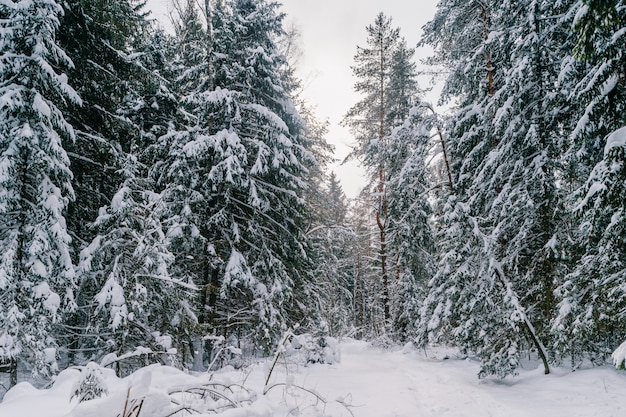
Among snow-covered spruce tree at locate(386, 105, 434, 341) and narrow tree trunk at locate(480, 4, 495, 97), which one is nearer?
narrow tree trunk at locate(480, 4, 495, 97)

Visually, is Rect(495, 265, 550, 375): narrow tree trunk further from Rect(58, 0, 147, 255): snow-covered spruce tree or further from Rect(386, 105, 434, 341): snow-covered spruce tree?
Rect(58, 0, 147, 255): snow-covered spruce tree

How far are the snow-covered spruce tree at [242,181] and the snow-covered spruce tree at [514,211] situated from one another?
16.9 ft

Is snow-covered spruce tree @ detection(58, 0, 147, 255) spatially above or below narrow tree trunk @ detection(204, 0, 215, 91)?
below

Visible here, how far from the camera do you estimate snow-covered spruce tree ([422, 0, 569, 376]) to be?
754 centimetres

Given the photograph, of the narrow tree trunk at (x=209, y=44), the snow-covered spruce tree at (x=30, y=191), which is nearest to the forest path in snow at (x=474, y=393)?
the snow-covered spruce tree at (x=30, y=191)

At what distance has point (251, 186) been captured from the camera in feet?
33.6

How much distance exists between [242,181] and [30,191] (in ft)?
15.9

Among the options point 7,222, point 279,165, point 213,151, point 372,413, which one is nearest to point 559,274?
point 372,413

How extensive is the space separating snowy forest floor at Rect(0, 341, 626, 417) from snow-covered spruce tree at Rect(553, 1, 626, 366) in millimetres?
923

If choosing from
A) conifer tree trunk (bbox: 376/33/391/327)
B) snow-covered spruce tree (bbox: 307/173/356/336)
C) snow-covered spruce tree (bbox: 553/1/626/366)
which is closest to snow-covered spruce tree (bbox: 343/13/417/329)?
conifer tree trunk (bbox: 376/33/391/327)

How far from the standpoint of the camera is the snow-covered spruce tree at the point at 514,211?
7539mm

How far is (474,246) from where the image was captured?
8102 millimetres

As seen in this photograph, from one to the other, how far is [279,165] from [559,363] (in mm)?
8757

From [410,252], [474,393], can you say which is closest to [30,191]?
[474,393]
